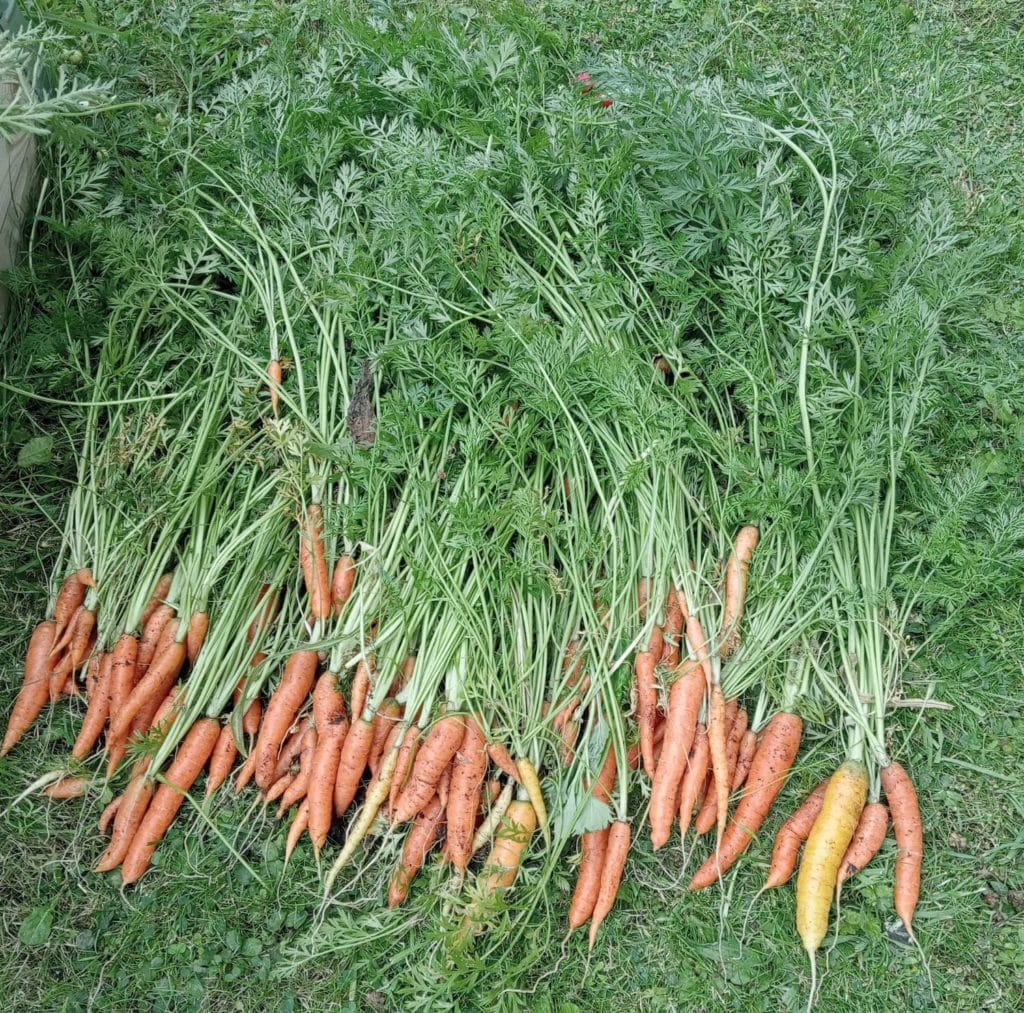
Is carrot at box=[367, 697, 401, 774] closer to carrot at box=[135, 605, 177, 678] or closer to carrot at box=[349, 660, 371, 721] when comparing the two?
carrot at box=[349, 660, 371, 721]

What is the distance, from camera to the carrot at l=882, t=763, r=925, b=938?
2.28 meters

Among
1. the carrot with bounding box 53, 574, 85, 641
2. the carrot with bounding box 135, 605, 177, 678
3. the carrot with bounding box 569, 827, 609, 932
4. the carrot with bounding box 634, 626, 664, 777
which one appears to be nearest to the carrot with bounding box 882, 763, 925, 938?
the carrot with bounding box 634, 626, 664, 777

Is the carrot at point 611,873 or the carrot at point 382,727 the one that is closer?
the carrot at point 611,873

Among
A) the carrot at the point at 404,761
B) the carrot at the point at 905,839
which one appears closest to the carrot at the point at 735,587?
the carrot at the point at 905,839

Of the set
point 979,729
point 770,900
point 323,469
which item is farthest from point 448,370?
point 979,729

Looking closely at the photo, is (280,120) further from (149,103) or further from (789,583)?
(789,583)

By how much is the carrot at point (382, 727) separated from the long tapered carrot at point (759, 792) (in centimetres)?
94

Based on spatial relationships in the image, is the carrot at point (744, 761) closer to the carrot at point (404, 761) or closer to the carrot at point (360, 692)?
the carrot at point (404, 761)

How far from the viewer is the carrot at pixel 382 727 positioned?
235cm

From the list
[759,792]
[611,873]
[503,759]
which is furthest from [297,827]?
[759,792]

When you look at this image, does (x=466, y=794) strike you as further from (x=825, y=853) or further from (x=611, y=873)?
(x=825, y=853)

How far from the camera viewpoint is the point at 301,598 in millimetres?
2559

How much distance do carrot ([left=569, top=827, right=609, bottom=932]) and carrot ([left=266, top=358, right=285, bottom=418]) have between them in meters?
1.54

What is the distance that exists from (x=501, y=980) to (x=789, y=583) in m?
1.29
